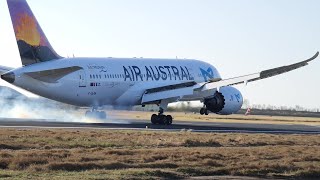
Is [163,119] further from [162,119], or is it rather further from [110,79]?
[110,79]

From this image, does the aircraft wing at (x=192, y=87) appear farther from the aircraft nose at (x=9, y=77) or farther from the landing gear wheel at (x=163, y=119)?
the aircraft nose at (x=9, y=77)

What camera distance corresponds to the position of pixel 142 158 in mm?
26812

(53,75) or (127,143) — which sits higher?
(53,75)

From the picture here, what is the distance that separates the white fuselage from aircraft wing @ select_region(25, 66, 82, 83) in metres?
0.26

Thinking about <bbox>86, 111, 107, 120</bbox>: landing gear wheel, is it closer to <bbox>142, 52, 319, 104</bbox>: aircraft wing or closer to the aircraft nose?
<bbox>142, 52, 319, 104</bbox>: aircraft wing

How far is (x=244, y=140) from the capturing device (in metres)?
38.4

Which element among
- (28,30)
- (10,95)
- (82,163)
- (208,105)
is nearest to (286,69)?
(208,105)

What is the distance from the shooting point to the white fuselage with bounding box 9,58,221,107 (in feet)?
174

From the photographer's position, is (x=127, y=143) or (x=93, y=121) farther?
(x=93, y=121)

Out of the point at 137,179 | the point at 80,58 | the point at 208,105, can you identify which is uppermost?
the point at 80,58

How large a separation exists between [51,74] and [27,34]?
3.55 m

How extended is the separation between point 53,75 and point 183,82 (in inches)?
538

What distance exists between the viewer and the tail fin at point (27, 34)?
52406mm

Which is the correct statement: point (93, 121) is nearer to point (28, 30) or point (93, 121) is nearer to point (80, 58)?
point (80, 58)
